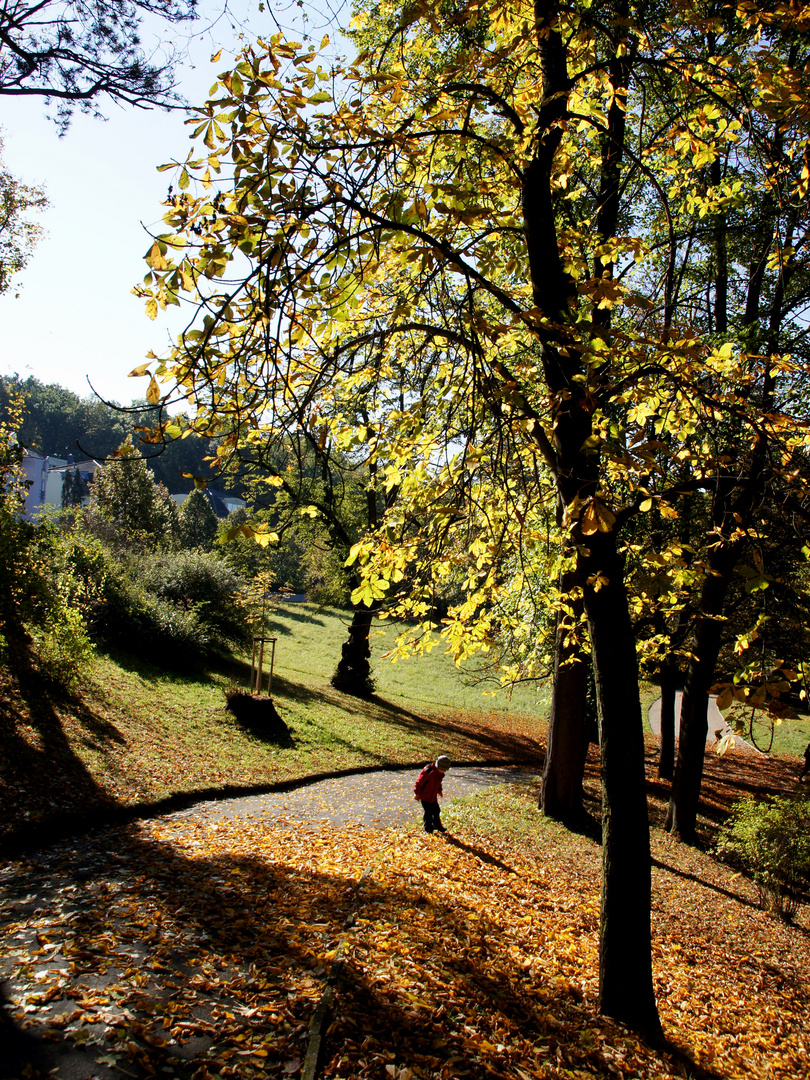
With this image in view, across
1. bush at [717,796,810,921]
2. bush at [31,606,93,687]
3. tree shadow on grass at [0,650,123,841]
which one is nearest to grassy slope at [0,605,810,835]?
tree shadow on grass at [0,650,123,841]

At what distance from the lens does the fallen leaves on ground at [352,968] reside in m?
3.74

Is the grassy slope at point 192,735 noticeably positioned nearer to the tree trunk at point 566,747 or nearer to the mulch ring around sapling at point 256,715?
the mulch ring around sapling at point 256,715

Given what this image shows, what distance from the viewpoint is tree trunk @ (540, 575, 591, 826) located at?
35.8 ft

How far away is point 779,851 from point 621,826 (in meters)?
6.93

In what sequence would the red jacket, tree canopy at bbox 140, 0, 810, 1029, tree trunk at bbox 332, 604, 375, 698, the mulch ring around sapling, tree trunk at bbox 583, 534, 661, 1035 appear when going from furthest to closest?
tree trunk at bbox 332, 604, 375, 698
the mulch ring around sapling
the red jacket
tree trunk at bbox 583, 534, 661, 1035
tree canopy at bbox 140, 0, 810, 1029

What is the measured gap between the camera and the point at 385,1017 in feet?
13.2

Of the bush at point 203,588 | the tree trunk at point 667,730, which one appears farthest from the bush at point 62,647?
the tree trunk at point 667,730

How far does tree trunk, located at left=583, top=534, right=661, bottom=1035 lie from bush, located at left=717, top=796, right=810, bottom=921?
625 centimetres

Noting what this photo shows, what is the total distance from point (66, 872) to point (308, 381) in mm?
5393

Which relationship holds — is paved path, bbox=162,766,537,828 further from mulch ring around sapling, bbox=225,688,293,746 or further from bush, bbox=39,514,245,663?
bush, bbox=39,514,245,663

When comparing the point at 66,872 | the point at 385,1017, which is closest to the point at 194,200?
the point at 385,1017

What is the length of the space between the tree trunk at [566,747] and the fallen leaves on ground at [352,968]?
3.02 meters

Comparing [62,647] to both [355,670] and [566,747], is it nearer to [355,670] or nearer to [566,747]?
[566,747]

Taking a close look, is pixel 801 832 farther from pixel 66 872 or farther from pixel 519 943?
pixel 66 872
